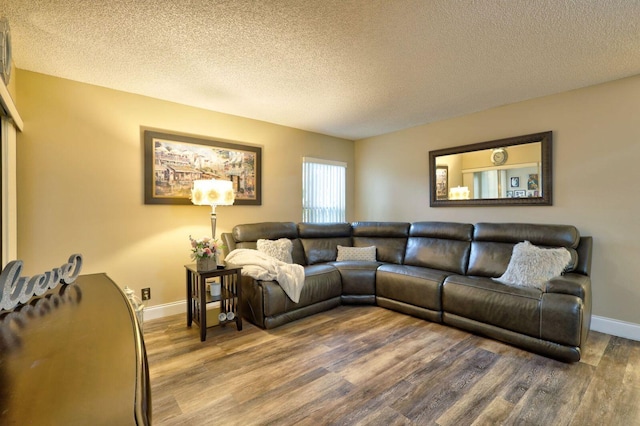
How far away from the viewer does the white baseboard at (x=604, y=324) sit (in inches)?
105

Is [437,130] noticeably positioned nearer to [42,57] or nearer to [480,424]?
[480,424]

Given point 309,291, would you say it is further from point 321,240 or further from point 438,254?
point 438,254

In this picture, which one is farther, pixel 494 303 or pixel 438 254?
pixel 438 254

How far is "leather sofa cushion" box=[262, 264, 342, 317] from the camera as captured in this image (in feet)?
9.31

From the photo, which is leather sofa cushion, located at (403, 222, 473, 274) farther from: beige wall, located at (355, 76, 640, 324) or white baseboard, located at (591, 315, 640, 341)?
white baseboard, located at (591, 315, 640, 341)

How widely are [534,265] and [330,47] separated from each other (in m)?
2.66

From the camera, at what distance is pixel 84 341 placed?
0.81 metres

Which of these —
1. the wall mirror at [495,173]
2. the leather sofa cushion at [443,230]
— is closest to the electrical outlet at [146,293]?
the leather sofa cushion at [443,230]

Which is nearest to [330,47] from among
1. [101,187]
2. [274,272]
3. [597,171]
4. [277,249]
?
[274,272]

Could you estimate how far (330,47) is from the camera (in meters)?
2.20

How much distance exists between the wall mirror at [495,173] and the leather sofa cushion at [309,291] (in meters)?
1.89

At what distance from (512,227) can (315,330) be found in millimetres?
2424

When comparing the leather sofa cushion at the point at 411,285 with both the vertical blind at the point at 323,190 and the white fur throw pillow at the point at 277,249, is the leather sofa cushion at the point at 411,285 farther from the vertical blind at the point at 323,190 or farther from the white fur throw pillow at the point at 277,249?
the vertical blind at the point at 323,190

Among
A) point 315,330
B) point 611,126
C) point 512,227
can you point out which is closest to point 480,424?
point 315,330
